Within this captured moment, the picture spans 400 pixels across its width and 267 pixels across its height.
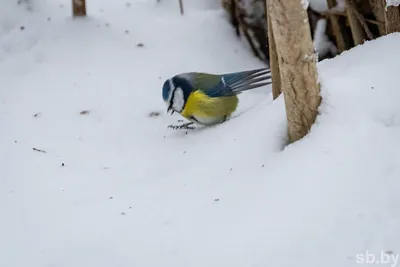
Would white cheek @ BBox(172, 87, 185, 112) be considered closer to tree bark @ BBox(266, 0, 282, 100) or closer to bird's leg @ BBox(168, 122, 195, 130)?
bird's leg @ BBox(168, 122, 195, 130)

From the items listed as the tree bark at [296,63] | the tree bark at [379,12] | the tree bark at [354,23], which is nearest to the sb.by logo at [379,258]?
the tree bark at [296,63]

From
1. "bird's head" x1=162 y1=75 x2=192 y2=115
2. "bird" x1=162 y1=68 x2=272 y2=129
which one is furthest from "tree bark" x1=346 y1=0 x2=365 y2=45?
"bird's head" x1=162 y1=75 x2=192 y2=115

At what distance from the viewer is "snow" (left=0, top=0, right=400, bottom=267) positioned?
1534 mm

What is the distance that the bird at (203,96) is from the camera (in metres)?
2.80

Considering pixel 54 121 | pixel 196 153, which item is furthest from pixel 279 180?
pixel 54 121

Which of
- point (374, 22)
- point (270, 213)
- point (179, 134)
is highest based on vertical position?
point (374, 22)

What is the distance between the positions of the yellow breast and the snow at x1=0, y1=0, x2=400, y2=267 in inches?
2.9

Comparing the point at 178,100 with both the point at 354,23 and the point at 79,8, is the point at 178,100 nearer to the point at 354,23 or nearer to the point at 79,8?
the point at 354,23

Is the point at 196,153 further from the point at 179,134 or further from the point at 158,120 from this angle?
the point at 158,120

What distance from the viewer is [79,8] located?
3709mm

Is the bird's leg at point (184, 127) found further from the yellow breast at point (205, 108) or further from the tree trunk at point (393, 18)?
the tree trunk at point (393, 18)

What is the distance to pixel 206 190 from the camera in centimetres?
194

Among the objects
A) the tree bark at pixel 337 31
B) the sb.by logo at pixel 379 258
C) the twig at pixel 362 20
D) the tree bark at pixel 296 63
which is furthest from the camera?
the tree bark at pixel 337 31

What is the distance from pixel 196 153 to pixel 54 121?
0.95 metres
